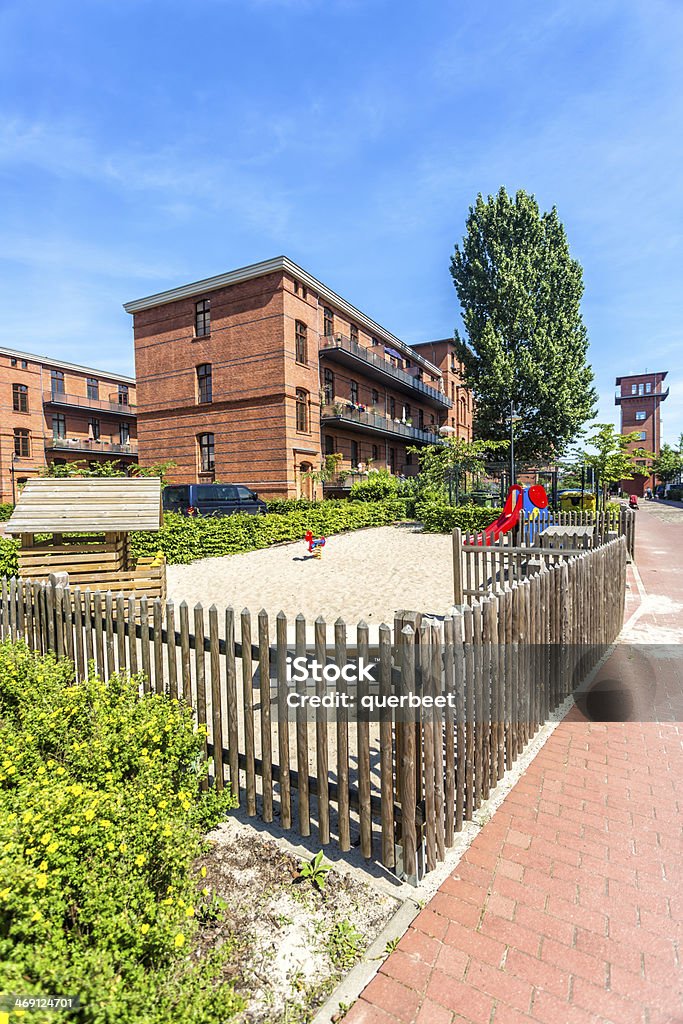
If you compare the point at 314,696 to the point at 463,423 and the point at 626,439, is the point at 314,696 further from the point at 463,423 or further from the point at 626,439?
the point at 463,423

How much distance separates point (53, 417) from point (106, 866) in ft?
163

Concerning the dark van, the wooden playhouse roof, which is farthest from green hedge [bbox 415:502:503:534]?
the wooden playhouse roof

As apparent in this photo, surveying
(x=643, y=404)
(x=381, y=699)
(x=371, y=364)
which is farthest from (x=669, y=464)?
(x=381, y=699)

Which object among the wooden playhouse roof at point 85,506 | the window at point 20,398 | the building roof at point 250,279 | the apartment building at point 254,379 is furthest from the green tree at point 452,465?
the window at point 20,398

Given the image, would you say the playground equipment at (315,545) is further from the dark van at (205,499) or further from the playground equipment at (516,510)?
the playground equipment at (516,510)

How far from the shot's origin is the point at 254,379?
91.1 ft

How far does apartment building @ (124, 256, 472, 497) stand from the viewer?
89.6 ft

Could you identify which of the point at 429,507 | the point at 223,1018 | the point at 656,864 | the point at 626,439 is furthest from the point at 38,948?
the point at 626,439

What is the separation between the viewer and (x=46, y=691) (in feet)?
11.7

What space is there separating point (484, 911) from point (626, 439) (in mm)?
24326

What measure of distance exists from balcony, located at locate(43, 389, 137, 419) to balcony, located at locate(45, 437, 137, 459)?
292 centimetres

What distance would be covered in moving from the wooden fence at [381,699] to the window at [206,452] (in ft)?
84.4

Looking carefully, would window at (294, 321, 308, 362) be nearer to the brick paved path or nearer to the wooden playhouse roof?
the wooden playhouse roof

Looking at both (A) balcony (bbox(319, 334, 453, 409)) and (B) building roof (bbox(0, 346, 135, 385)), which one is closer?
(A) balcony (bbox(319, 334, 453, 409))
